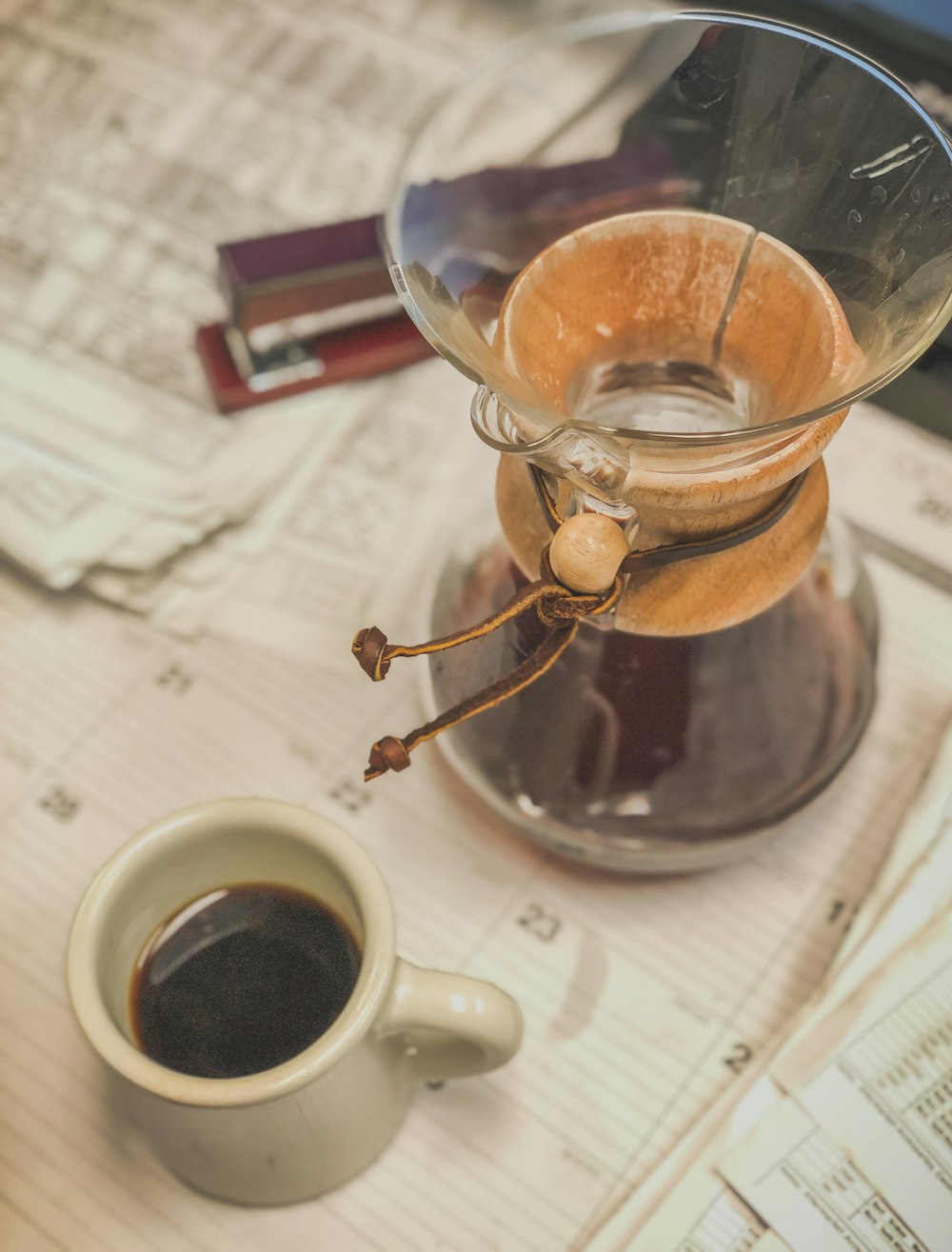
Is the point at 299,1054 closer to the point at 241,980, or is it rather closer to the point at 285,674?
the point at 241,980

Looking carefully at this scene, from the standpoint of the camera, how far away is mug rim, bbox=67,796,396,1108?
307 millimetres

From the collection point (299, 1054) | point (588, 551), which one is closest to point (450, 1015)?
point (299, 1054)

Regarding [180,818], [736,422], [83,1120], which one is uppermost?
[736,422]

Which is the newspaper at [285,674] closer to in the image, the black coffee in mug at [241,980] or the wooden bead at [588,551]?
the black coffee in mug at [241,980]

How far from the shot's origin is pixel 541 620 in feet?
1.12

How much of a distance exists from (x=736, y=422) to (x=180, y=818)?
0.78 ft

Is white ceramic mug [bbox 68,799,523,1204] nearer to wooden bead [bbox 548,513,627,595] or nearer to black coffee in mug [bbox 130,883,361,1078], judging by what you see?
black coffee in mug [bbox 130,883,361,1078]

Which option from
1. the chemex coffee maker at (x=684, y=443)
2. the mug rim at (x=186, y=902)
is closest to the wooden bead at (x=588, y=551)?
the chemex coffee maker at (x=684, y=443)

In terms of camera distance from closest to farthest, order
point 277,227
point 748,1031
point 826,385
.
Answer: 1. point 826,385
2. point 748,1031
3. point 277,227

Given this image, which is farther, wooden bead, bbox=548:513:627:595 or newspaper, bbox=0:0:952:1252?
newspaper, bbox=0:0:952:1252

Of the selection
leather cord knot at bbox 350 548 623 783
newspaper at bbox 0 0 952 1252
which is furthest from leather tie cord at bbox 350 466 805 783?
newspaper at bbox 0 0 952 1252

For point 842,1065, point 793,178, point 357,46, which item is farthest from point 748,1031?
point 357,46

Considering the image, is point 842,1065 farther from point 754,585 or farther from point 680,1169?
point 754,585

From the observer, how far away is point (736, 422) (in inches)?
15.4
